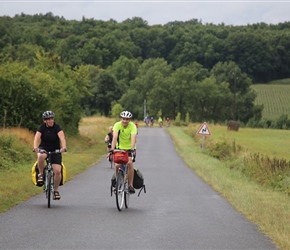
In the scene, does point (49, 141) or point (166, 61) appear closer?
point (49, 141)

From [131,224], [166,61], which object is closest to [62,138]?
[131,224]

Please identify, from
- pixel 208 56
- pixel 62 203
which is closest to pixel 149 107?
pixel 208 56

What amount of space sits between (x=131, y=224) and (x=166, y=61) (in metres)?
151

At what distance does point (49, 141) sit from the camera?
12.9 meters

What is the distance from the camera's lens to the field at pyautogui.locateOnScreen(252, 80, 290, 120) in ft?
436

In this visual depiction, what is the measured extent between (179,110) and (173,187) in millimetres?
111641

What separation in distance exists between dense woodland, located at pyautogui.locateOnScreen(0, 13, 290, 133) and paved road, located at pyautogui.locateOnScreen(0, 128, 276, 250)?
82.3 m

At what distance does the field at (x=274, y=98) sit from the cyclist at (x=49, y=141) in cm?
11681

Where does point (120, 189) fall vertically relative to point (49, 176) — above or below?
below

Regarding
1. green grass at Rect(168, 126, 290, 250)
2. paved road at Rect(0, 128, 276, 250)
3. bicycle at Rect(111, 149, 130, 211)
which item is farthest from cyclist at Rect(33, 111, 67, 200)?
green grass at Rect(168, 126, 290, 250)

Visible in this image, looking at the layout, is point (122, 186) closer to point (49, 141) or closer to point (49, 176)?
point (49, 176)

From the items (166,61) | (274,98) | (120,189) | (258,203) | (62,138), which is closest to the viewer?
(62,138)

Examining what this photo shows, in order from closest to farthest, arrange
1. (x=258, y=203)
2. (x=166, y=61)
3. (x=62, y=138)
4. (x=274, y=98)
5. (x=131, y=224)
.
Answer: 1. (x=131, y=224)
2. (x=62, y=138)
3. (x=258, y=203)
4. (x=274, y=98)
5. (x=166, y=61)

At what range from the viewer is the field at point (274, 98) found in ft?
436
